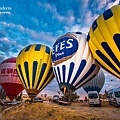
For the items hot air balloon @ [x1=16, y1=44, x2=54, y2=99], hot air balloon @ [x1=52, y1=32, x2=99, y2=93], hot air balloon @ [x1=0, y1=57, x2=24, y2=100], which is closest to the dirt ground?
hot air balloon @ [x1=52, y1=32, x2=99, y2=93]

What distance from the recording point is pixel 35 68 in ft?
80.6

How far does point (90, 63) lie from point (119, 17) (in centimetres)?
525

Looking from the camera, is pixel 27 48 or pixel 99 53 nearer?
pixel 99 53

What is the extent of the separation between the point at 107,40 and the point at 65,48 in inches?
191

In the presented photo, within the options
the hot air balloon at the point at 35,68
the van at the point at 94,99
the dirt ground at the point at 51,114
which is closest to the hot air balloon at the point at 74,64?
the hot air balloon at the point at 35,68

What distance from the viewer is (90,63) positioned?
21391 mm

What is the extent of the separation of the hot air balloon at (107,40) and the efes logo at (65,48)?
1.96 meters

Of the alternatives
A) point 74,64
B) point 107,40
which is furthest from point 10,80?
point 107,40

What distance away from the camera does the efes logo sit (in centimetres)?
2162

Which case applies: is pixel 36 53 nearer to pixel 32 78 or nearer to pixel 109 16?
pixel 32 78

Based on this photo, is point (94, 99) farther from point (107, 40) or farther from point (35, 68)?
point (107, 40)

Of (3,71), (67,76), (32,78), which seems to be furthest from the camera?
(3,71)

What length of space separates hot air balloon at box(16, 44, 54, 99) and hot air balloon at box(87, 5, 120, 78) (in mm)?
6695

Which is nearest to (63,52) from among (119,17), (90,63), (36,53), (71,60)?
(71,60)
